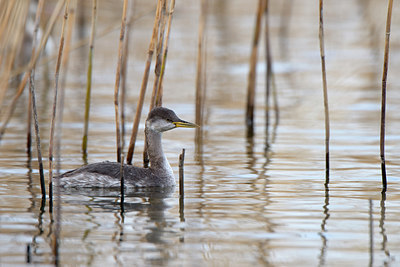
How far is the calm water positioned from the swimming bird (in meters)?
0.15

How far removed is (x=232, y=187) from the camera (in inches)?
309

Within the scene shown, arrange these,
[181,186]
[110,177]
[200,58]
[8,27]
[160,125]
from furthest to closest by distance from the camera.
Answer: [200,58] < [160,125] < [110,177] < [181,186] < [8,27]

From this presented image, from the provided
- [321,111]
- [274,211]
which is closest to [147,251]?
[274,211]

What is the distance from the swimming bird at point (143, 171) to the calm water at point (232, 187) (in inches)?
5.9

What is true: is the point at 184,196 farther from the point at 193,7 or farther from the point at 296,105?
the point at 193,7

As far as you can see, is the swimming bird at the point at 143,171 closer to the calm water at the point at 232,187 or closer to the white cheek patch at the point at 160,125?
the white cheek patch at the point at 160,125

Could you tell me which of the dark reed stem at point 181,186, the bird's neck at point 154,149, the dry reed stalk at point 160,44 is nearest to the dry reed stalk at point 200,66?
the bird's neck at point 154,149

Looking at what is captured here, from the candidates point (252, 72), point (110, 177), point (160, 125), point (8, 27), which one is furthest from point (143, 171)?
point (252, 72)

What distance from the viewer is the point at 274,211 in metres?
6.82

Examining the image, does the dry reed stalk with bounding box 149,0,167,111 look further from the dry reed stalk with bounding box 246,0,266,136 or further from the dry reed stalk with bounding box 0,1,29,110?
the dry reed stalk with bounding box 246,0,266,136

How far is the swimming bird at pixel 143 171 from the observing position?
772cm

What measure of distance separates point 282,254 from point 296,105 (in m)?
8.15

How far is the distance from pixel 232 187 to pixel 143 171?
89cm

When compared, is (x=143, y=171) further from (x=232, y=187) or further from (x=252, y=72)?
(x=252, y=72)
